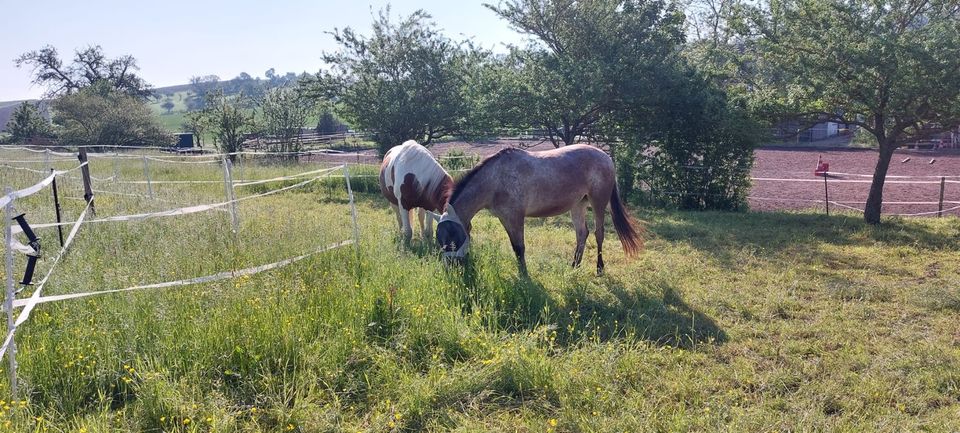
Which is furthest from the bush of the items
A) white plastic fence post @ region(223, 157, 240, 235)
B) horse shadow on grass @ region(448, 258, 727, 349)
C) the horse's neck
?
white plastic fence post @ region(223, 157, 240, 235)

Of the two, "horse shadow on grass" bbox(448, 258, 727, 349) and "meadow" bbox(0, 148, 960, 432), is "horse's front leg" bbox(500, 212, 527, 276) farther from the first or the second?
"horse shadow on grass" bbox(448, 258, 727, 349)

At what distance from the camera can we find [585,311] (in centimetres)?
487

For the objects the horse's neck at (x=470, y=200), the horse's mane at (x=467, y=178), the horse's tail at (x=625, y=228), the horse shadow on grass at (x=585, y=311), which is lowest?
the horse shadow on grass at (x=585, y=311)

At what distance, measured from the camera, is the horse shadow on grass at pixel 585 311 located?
4.29 m

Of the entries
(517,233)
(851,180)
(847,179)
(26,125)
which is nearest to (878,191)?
(851,180)

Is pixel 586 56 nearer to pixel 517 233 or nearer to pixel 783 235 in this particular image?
pixel 783 235

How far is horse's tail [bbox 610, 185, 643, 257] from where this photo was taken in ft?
20.9

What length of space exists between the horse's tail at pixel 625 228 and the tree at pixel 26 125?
112 ft

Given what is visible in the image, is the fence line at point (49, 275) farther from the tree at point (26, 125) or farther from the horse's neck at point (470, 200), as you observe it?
the tree at point (26, 125)

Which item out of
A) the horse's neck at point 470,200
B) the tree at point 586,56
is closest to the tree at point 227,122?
the tree at point 586,56

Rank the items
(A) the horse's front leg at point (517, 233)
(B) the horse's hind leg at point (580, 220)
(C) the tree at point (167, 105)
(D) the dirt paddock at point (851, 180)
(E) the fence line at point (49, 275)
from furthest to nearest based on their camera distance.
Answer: (C) the tree at point (167, 105) < (D) the dirt paddock at point (851, 180) < (B) the horse's hind leg at point (580, 220) < (A) the horse's front leg at point (517, 233) < (E) the fence line at point (49, 275)

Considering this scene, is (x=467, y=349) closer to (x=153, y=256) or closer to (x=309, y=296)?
(x=309, y=296)

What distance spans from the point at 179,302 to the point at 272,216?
151 inches

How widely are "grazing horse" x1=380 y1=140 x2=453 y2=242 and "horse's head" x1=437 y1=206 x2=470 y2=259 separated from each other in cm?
69
